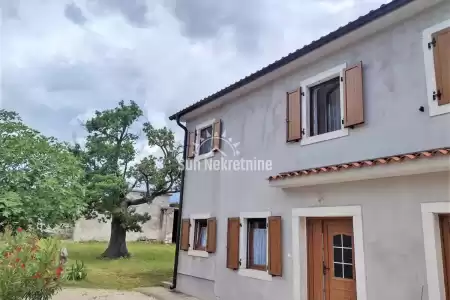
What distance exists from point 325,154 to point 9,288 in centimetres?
819

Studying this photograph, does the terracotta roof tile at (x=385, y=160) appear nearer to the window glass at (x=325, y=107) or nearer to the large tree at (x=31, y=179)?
the window glass at (x=325, y=107)

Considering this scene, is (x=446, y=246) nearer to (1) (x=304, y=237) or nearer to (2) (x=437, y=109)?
(2) (x=437, y=109)

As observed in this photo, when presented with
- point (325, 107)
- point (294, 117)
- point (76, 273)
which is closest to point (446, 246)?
point (325, 107)

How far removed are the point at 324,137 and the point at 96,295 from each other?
1007 cm

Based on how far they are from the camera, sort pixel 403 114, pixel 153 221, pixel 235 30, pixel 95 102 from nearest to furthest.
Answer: pixel 403 114 < pixel 235 30 < pixel 95 102 < pixel 153 221

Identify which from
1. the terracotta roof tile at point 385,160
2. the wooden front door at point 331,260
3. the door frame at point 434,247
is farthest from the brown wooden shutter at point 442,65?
the wooden front door at point 331,260

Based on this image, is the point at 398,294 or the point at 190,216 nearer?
the point at 398,294

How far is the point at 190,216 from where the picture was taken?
14.3 metres

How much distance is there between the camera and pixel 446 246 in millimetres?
6352

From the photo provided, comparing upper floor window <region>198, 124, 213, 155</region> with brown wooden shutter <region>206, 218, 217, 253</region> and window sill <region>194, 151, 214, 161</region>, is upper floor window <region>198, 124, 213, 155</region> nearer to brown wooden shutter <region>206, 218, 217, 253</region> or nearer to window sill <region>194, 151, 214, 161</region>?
window sill <region>194, 151, 214, 161</region>

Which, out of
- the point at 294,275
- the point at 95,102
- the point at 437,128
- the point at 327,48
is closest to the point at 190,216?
the point at 294,275

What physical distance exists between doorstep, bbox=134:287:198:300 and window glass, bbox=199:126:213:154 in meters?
5.86

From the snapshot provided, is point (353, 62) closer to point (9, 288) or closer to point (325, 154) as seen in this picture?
point (325, 154)

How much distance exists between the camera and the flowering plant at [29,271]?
303 inches
